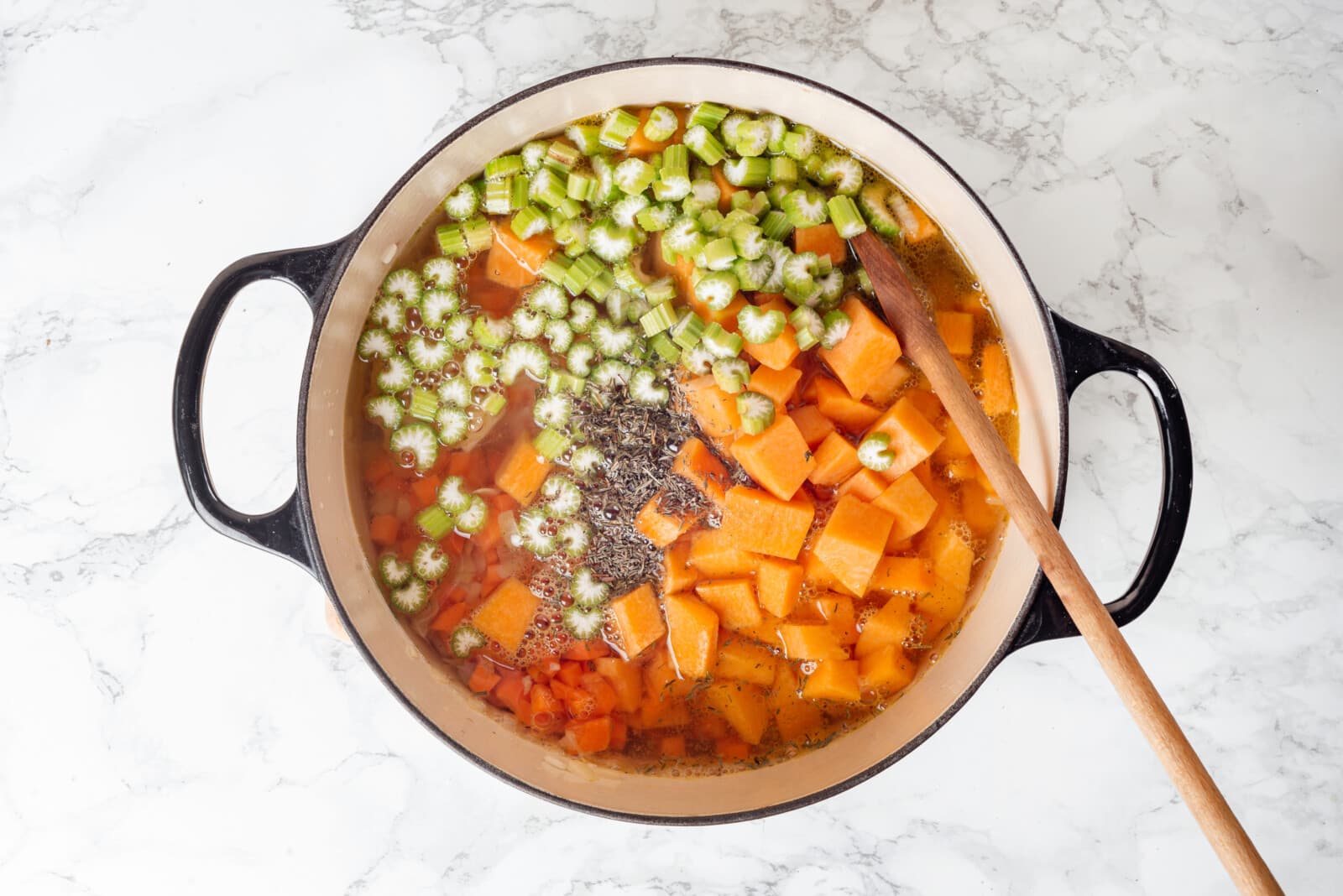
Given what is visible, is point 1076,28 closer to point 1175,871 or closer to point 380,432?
point 380,432

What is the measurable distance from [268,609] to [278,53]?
1259 mm

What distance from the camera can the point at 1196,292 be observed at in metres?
1.99

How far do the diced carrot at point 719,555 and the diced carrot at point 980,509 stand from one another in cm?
47

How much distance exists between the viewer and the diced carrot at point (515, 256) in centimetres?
188

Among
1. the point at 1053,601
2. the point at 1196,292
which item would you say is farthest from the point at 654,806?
the point at 1196,292

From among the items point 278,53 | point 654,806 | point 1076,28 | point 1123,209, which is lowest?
point 654,806

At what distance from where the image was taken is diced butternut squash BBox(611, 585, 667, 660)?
73.5 inches

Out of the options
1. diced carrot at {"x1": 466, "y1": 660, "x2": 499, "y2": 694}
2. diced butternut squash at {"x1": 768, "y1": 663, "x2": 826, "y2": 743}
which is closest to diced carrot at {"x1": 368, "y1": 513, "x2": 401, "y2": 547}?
diced carrot at {"x1": 466, "y1": 660, "x2": 499, "y2": 694}

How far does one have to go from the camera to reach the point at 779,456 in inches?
69.7

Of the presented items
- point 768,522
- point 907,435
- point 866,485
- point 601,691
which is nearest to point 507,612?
point 601,691

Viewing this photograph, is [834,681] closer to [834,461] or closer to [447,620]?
[834,461]

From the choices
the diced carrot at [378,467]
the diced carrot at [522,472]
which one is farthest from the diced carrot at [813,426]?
the diced carrot at [378,467]

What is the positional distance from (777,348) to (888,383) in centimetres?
26

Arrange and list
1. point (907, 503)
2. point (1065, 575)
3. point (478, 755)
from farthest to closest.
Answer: point (907, 503)
point (478, 755)
point (1065, 575)
